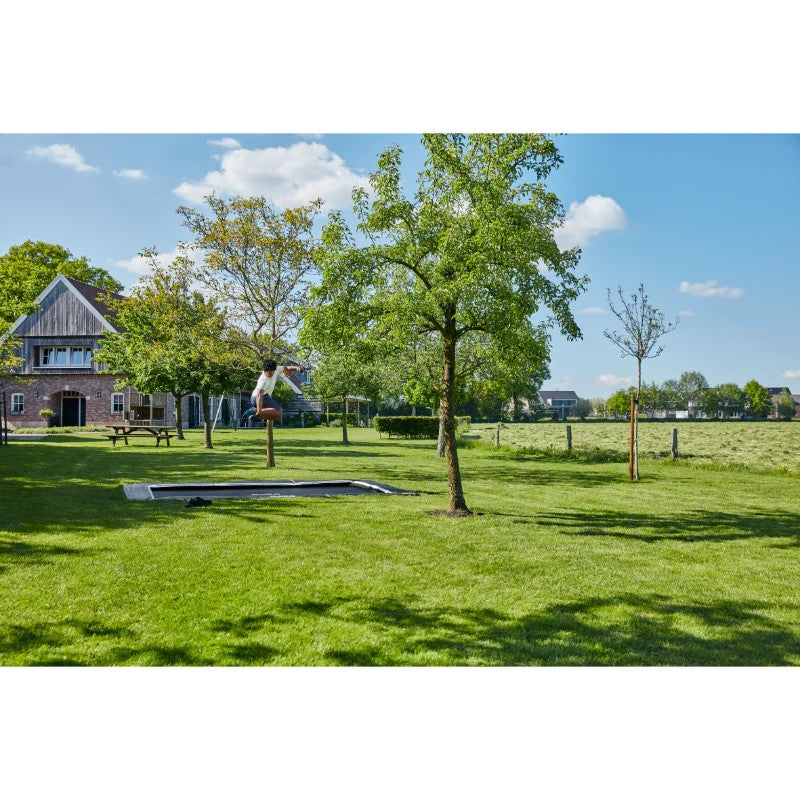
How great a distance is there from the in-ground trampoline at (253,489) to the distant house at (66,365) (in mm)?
5251

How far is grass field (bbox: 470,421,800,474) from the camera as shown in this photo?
12195 mm

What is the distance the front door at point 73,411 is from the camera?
14.0 metres

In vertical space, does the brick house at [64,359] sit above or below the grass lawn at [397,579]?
above

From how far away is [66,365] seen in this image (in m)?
13.0

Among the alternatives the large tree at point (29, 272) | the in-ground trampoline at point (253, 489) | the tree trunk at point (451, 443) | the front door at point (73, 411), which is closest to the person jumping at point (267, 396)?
the in-ground trampoline at point (253, 489)

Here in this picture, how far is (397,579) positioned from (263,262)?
8410 millimetres

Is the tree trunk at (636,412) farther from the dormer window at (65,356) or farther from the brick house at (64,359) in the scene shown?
the dormer window at (65,356)

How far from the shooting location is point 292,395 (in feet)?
81.7

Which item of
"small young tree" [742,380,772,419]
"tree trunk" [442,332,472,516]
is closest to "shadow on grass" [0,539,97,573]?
"tree trunk" [442,332,472,516]

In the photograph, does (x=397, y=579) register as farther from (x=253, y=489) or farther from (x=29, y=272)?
(x=29, y=272)

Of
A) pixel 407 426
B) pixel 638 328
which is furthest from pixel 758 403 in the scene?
pixel 407 426
